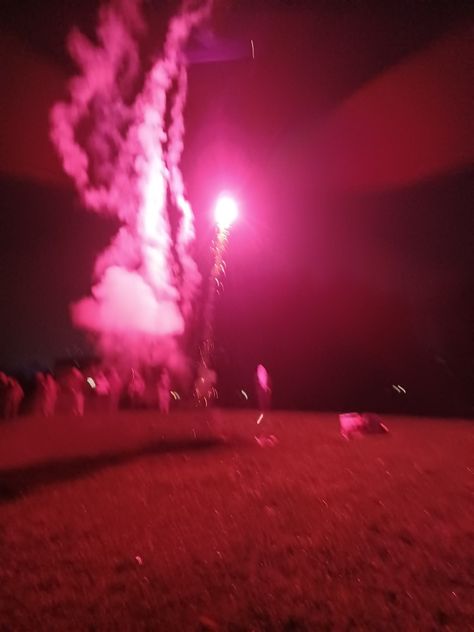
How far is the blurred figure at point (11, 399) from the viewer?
602 inches

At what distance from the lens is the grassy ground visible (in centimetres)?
464

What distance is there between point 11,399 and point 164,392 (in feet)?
16.6

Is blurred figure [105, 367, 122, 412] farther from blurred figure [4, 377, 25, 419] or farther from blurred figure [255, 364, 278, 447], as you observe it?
blurred figure [255, 364, 278, 447]

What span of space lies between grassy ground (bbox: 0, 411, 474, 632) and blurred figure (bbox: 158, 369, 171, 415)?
22.5ft

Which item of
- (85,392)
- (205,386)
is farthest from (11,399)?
(205,386)

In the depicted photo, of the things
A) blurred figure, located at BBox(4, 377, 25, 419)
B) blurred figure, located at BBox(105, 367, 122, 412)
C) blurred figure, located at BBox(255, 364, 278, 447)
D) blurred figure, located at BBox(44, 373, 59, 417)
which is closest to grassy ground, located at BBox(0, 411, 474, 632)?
blurred figure, located at BBox(255, 364, 278, 447)

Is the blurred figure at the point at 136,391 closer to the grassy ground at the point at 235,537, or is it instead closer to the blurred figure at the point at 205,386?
the blurred figure at the point at 205,386

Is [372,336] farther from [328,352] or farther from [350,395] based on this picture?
[350,395]

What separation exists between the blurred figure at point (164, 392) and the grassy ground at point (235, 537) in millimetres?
6864

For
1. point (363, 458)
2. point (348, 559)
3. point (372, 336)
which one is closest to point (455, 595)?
point (348, 559)

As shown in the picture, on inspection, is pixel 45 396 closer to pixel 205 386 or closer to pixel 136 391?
pixel 136 391

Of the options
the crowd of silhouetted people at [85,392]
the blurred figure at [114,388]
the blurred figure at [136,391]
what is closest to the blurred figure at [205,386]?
the crowd of silhouetted people at [85,392]

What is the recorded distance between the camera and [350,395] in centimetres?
2398

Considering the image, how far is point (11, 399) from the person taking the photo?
50.5 feet
